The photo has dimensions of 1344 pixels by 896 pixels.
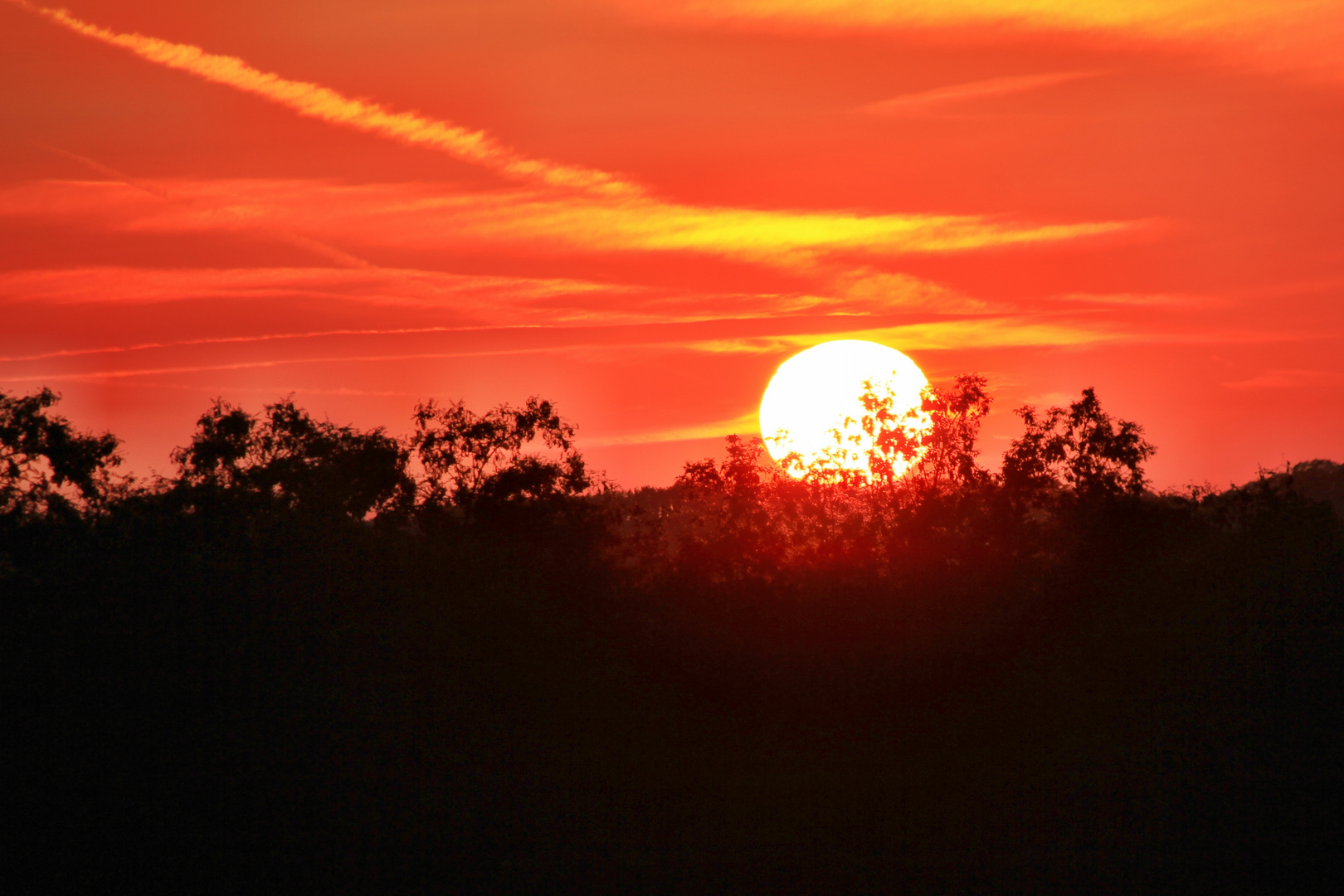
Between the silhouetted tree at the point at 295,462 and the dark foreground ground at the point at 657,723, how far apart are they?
11431 millimetres

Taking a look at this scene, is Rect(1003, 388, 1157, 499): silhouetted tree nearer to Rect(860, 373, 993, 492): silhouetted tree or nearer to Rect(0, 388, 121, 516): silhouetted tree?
Rect(860, 373, 993, 492): silhouetted tree

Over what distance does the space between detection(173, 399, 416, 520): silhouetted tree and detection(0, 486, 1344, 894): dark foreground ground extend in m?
11.4

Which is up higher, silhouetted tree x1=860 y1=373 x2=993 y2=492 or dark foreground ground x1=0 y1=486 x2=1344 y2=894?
silhouetted tree x1=860 y1=373 x2=993 y2=492

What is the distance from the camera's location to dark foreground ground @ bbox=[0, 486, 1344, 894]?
98.3 ft

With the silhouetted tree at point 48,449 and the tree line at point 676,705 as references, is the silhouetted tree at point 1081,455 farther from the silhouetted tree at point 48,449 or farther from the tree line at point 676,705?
the silhouetted tree at point 48,449

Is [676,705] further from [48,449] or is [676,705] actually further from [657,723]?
[48,449]

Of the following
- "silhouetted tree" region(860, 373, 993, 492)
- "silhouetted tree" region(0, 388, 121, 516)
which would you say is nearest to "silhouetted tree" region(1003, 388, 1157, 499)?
"silhouetted tree" region(860, 373, 993, 492)

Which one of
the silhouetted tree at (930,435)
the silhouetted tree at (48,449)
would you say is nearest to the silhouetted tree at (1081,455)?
the silhouetted tree at (930,435)

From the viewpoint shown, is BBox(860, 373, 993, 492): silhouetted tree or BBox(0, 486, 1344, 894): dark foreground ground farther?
BBox(860, 373, 993, 492): silhouetted tree

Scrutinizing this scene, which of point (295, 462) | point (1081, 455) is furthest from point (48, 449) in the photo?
point (1081, 455)

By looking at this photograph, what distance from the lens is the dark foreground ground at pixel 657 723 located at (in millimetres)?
29969

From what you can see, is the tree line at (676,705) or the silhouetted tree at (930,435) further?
the silhouetted tree at (930,435)

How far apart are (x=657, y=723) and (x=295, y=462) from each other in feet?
91.0

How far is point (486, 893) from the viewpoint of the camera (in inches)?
1167
